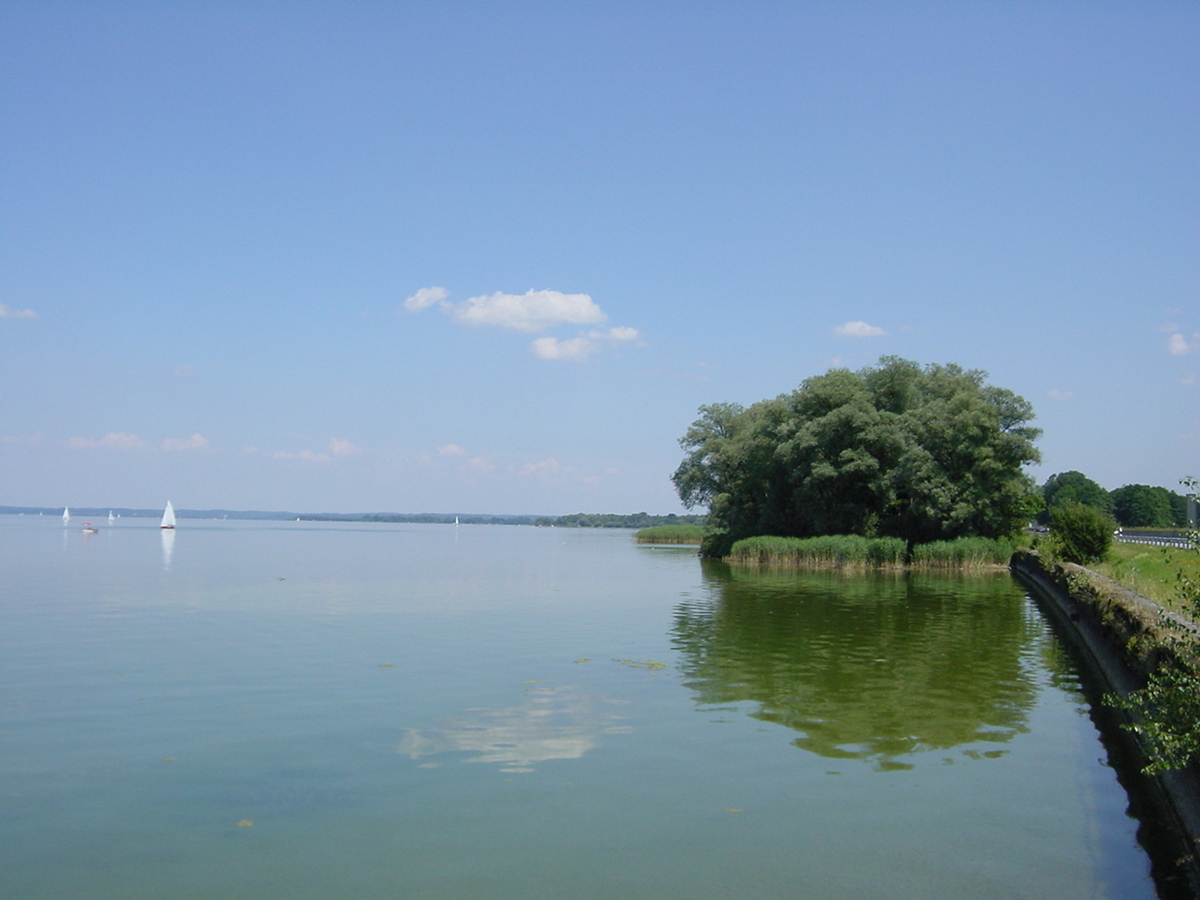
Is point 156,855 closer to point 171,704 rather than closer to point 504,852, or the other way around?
point 504,852

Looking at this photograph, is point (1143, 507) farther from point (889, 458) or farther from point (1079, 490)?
point (889, 458)

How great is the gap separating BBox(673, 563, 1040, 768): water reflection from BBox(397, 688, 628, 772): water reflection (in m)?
2.14

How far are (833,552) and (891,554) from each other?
3.24 m

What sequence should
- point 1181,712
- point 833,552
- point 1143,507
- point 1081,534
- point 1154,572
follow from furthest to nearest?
1. point 1143,507
2. point 833,552
3. point 1081,534
4. point 1154,572
5. point 1181,712

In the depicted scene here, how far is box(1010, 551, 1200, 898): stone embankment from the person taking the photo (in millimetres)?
8109

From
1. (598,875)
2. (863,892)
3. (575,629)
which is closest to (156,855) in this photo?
(598,875)

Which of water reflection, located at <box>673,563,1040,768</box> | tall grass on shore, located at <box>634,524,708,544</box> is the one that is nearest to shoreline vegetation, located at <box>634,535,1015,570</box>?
water reflection, located at <box>673,563,1040,768</box>

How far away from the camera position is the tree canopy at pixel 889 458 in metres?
54.4

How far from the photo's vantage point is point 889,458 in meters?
59.0

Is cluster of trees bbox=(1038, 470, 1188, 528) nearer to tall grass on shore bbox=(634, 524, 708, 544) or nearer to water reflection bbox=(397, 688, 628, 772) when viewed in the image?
tall grass on shore bbox=(634, 524, 708, 544)

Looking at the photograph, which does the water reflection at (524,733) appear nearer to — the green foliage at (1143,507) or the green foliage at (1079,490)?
the green foliage at (1079,490)

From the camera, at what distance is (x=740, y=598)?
32406 mm

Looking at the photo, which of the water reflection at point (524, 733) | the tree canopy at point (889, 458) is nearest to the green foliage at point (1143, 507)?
the tree canopy at point (889, 458)

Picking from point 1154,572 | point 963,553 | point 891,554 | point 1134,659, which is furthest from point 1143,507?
point 1134,659
